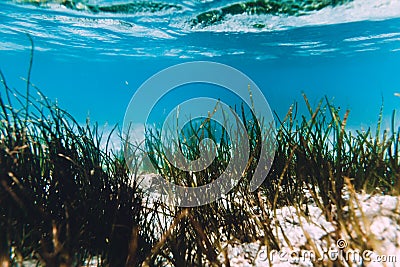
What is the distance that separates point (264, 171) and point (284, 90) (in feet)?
242

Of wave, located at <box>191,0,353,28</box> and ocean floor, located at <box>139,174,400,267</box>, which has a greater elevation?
wave, located at <box>191,0,353,28</box>

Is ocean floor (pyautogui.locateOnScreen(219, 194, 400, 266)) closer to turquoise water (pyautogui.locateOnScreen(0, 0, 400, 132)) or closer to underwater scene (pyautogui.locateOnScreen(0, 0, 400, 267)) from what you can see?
underwater scene (pyautogui.locateOnScreen(0, 0, 400, 267))

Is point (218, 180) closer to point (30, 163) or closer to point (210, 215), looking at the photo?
point (210, 215)

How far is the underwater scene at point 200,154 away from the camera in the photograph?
226 cm

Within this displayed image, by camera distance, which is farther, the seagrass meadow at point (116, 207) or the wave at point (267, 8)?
the wave at point (267, 8)

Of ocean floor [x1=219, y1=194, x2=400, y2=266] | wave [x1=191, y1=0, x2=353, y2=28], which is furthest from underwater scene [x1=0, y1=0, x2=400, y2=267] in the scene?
wave [x1=191, y1=0, x2=353, y2=28]

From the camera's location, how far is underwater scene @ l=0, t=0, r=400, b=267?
7.43 feet

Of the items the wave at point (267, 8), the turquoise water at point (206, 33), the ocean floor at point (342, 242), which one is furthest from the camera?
the turquoise water at point (206, 33)

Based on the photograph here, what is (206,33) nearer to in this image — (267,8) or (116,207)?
(267,8)

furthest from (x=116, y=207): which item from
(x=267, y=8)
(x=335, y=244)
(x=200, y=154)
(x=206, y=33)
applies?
(x=206, y=33)

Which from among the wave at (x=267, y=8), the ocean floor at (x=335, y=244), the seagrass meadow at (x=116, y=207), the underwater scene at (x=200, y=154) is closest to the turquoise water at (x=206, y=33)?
the underwater scene at (x=200, y=154)

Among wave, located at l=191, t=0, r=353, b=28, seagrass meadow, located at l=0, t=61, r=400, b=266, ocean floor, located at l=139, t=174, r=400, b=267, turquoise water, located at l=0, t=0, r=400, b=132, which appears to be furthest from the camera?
turquoise water, located at l=0, t=0, r=400, b=132

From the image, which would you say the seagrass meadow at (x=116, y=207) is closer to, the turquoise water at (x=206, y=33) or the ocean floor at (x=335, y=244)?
the ocean floor at (x=335, y=244)

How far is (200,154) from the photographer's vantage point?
345 centimetres
